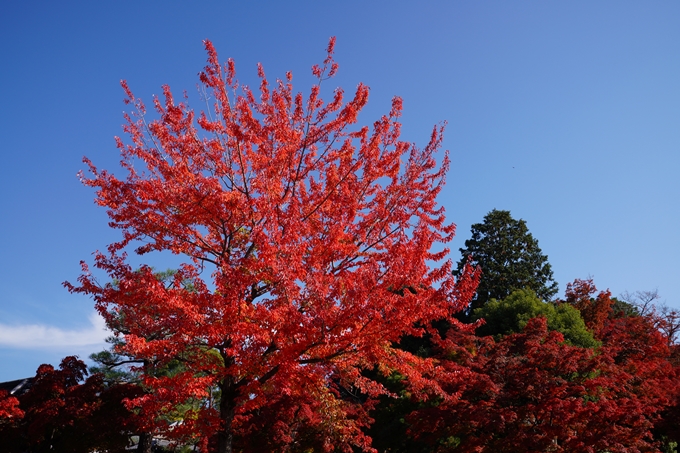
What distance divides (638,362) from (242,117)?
1478 cm

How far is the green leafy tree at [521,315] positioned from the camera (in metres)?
21.1

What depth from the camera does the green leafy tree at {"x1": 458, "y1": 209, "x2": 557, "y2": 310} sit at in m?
31.1

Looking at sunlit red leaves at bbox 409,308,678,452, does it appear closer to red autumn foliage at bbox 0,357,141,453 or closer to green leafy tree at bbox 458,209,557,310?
red autumn foliage at bbox 0,357,141,453

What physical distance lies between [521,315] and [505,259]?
429 inches

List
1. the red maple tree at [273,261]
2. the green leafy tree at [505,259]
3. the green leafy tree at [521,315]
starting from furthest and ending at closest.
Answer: the green leafy tree at [505,259]
the green leafy tree at [521,315]
the red maple tree at [273,261]

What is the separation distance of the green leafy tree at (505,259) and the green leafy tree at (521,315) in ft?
17.9

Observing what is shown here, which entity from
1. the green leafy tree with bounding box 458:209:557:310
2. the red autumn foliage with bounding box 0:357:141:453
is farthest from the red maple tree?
the green leafy tree with bounding box 458:209:557:310

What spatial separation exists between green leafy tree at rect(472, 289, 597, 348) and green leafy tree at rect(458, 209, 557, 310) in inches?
215

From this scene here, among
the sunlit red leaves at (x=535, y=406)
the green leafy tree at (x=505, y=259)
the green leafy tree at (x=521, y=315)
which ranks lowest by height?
the sunlit red leaves at (x=535, y=406)

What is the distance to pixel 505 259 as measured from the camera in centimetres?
3269

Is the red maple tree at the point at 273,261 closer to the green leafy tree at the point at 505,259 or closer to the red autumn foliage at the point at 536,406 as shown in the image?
the red autumn foliage at the point at 536,406

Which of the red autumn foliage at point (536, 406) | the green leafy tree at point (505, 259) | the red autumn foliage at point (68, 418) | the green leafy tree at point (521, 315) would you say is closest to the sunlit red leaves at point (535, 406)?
the red autumn foliage at point (536, 406)

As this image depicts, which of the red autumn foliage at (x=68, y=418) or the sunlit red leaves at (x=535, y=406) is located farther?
the red autumn foliage at (x=68, y=418)

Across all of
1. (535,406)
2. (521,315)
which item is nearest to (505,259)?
(521,315)
